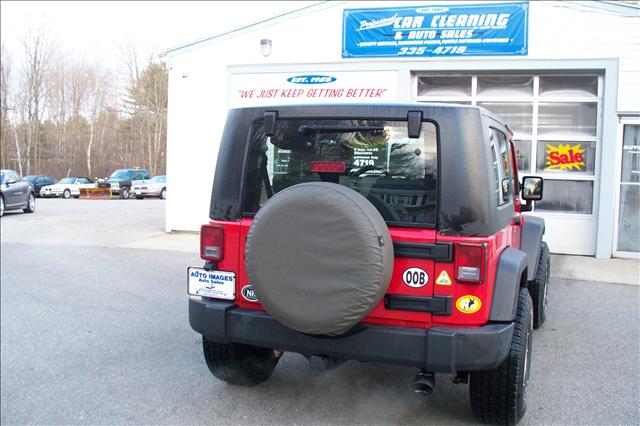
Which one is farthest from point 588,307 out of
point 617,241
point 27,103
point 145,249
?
point 27,103

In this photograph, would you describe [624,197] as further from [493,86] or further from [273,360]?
[273,360]

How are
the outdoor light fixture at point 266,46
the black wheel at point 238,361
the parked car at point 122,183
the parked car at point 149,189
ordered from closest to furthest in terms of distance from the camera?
the black wheel at point 238,361
the outdoor light fixture at point 266,46
the parked car at point 149,189
the parked car at point 122,183

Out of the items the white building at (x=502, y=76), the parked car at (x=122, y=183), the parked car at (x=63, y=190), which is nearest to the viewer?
the white building at (x=502, y=76)

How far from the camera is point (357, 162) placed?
349cm

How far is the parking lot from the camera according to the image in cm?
387

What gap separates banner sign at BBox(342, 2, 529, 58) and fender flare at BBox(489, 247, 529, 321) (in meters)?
8.09

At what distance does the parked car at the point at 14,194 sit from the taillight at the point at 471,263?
17693 mm

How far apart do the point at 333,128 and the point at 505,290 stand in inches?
53.8

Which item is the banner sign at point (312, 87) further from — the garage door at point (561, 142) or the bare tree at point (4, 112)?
the bare tree at point (4, 112)

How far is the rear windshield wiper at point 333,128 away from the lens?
3.45 meters

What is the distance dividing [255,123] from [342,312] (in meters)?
1.38

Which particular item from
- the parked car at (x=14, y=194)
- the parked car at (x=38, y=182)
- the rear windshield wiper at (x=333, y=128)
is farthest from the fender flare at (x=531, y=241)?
the parked car at (x=38, y=182)

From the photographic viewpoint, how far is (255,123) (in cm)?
369

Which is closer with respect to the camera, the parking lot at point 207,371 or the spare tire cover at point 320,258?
the spare tire cover at point 320,258
